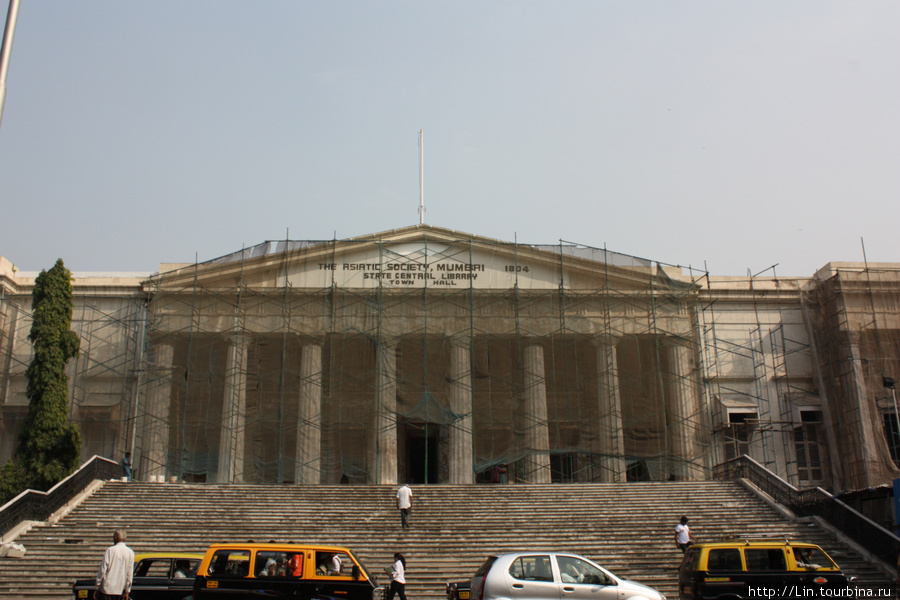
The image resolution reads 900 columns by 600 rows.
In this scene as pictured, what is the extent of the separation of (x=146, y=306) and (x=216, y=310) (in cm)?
312

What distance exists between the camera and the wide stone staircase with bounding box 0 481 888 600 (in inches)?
750

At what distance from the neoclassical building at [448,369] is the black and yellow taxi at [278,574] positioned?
16.3m

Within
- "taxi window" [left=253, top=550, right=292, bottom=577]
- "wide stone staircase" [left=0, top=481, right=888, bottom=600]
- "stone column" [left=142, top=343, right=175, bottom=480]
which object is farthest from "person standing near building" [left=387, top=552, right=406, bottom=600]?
"stone column" [left=142, top=343, right=175, bottom=480]

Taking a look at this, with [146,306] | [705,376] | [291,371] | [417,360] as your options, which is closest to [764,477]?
[705,376]

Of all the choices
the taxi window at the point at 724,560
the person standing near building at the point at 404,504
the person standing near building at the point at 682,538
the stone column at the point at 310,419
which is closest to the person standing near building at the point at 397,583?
the taxi window at the point at 724,560

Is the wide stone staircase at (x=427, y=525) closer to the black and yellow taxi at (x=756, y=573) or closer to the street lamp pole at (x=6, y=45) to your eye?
the black and yellow taxi at (x=756, y=573)

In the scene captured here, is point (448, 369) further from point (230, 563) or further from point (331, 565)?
point (230, 563)

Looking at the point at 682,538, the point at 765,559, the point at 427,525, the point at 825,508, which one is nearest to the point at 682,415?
the point at 825,508

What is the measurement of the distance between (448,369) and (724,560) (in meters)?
18.0

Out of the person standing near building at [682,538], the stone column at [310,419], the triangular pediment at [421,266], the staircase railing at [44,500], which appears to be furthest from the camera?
the triangular pediment at [421,266]

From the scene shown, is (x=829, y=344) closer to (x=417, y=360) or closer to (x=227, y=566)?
(x=417, y=360)

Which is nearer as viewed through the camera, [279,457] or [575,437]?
[279,457]

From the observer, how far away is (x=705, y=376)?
33.6 m

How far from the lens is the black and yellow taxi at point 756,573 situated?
46.6 feet
